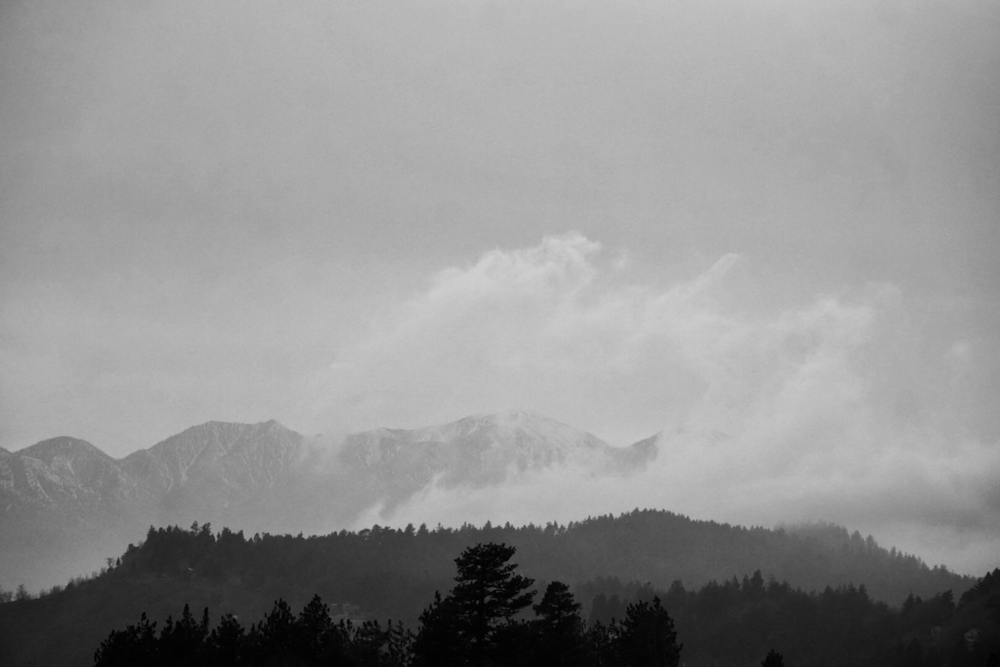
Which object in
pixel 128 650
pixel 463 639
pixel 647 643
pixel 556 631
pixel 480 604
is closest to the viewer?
pixel 480 604

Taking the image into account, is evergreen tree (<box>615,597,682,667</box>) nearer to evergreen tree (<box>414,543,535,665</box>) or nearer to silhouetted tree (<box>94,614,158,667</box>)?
evergreen tree (<box>414,543,535,665</box>)

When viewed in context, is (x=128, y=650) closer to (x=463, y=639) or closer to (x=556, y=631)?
(x=463, y=639)

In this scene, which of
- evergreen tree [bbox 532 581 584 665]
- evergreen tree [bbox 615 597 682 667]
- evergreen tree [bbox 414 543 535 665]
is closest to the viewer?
evergreen tree [bbox 414 543 535 665]

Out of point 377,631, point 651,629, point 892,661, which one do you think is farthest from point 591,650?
point 892,661

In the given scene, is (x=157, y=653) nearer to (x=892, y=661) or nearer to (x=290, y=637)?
(x=290, y=637)

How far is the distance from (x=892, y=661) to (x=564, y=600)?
5739 inches

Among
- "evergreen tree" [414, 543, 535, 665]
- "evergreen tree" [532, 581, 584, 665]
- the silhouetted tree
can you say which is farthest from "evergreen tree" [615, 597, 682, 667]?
the silhouetted tree

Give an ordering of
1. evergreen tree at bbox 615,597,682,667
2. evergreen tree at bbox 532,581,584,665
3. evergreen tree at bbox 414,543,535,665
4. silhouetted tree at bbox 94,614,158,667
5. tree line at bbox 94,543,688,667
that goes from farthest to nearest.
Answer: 1. evergreen tree at bbox 615,597,682,667
2. silhouetted tree at bbox 94,614,158,667
3. evergreen tree at bbox 532,581,584,665
4. tree line at bbox 94,543,688,667
5. evergreen tree at bbox 414,543,535,665

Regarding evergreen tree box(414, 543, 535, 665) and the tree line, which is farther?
the tree line

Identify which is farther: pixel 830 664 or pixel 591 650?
pixel 830 664

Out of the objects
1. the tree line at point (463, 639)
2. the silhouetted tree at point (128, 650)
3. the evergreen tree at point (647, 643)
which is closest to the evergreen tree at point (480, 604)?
the tree line at point (463, 639)

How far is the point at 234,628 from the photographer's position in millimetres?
83812

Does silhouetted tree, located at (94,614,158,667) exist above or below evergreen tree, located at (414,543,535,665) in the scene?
Result: below

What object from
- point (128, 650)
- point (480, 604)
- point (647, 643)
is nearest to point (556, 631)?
point (480, 604)
